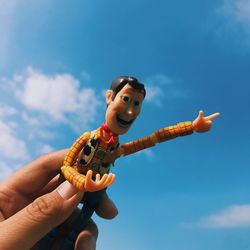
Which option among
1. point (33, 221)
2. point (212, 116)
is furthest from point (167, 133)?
point (33, 221)

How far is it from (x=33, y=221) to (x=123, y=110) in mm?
1344

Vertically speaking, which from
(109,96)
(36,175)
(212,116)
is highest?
(212,116)

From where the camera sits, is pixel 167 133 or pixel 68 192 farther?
pixel 167 133

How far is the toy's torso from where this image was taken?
3.62 meters

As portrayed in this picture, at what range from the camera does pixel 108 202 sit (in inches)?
164

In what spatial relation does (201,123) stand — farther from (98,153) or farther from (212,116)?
(98,153)

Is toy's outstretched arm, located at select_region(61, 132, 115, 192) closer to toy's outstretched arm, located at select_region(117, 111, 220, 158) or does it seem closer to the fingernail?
the fingernail

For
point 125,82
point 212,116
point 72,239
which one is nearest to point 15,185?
point 72,239

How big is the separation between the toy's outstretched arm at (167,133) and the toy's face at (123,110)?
0.19 m

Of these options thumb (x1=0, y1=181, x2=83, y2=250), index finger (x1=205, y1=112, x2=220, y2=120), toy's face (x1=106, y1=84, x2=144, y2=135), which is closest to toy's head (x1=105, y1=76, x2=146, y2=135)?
toy's face (x1=106, y1=84, x2=144, y2=135)

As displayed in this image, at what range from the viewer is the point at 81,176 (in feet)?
10.6

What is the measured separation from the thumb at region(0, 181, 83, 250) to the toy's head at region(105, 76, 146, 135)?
882mm

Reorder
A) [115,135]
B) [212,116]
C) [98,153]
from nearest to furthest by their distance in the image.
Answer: [98,153] < [115,135] < [212,116]

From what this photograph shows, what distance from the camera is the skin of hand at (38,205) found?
308cm
